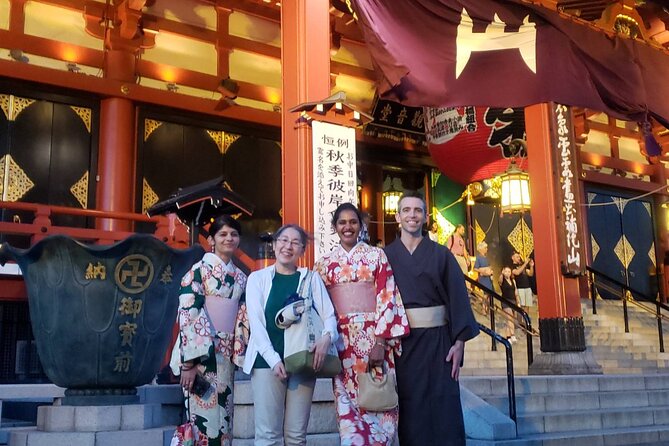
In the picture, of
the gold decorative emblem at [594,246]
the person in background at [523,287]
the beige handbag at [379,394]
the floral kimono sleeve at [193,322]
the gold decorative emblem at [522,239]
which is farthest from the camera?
the gold decorative emblem at [594,246]

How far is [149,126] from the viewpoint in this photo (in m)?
11.3

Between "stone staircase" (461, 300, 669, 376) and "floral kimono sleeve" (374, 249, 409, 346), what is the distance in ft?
17.2

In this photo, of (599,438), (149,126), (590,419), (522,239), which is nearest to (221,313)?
(599,438)

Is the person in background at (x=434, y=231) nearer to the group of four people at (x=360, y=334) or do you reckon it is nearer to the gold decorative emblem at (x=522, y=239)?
the gold decorative emblem at (x=522, y=239)

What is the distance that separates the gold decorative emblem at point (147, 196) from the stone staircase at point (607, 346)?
5.34 m

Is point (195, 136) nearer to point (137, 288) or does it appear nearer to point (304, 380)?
point (137, 288)

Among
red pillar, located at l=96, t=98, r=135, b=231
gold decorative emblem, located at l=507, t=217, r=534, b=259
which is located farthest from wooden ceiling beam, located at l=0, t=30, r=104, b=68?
gold decorative emblem, located at l=507, t=217, r=534, b=259

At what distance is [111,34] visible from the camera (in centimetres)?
1093

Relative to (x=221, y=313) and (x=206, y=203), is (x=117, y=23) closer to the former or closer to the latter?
(x=206, y=203)

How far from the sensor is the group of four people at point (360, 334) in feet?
13.1

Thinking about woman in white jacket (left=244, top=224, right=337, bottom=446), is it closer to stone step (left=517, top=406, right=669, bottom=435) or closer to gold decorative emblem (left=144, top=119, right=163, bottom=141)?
stone step (left=517, top=406, right=669, bottom=435)

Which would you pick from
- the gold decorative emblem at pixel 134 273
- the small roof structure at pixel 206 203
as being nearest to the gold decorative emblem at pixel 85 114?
the small roof structure at pixel 206 203

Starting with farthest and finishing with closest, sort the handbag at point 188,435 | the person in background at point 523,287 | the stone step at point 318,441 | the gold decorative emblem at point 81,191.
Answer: the person in background at point 523,287, the gold decorative emblem at point 81,191, the stone step at point 318,441, the handbag at point 188,435

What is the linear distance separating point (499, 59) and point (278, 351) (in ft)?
23.4
